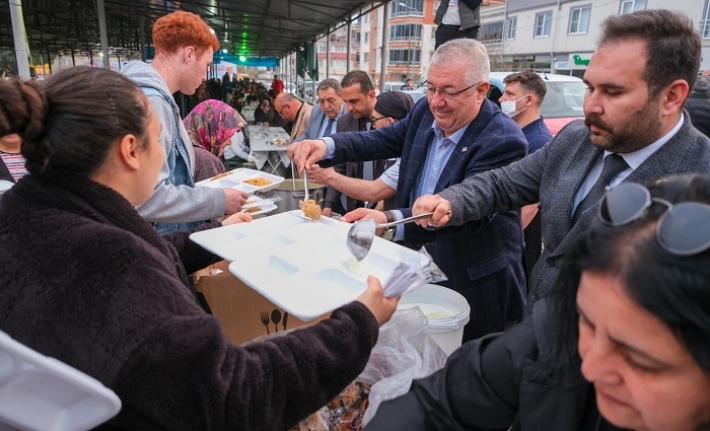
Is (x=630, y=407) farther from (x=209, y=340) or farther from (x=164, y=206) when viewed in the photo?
(x=164, y=206)

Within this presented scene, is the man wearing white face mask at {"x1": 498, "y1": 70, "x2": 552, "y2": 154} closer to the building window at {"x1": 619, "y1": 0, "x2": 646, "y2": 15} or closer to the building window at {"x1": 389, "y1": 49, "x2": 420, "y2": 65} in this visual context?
the building window at {"x1": 619, "y1": 0, "x2": 646, "y2": 15}

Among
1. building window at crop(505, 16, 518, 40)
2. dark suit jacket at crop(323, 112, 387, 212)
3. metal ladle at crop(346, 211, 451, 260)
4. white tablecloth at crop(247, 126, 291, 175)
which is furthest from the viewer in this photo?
building window at crop(505, 16, 518, 40)

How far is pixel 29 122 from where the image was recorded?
95cm

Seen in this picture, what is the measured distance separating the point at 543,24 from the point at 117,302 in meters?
34.8

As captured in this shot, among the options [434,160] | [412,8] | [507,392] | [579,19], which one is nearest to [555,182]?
[434,160]

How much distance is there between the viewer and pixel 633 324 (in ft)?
2.29

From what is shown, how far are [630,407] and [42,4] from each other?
12850mm

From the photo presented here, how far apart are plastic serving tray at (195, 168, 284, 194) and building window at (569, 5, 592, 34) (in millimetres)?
30056

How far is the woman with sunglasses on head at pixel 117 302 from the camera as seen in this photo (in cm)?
84

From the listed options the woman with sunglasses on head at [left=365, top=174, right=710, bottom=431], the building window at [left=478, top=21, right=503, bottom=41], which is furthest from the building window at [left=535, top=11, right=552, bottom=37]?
the woman with sunglasses on head at [left=365, top=174, right=710, bottom=431]

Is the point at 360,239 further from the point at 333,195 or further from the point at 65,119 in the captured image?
the point at 333,195

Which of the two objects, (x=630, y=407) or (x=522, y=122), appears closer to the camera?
(x=630, y=407)

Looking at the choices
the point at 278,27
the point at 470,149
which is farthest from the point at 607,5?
the point at 470,149

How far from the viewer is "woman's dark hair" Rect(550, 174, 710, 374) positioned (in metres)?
0.64
